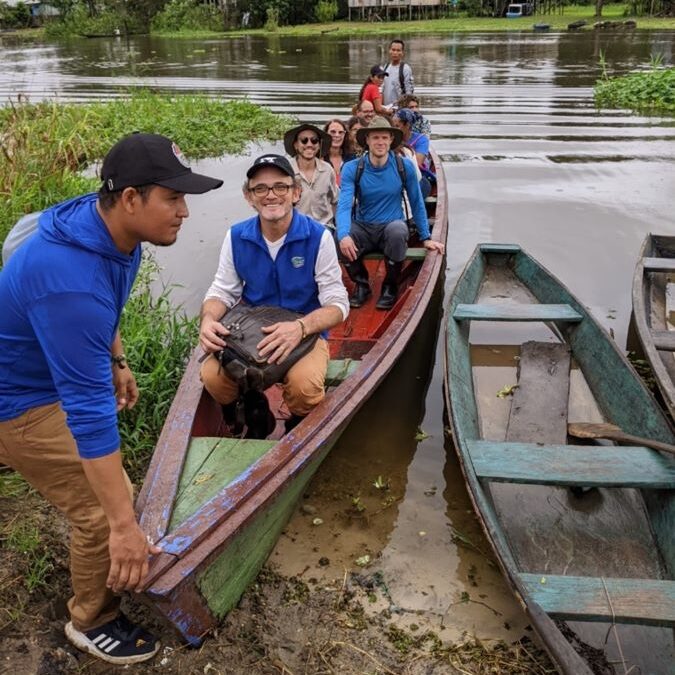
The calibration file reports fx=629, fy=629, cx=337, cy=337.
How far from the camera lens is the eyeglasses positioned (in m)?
3.20

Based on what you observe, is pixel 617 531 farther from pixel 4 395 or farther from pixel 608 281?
pixel 608 281

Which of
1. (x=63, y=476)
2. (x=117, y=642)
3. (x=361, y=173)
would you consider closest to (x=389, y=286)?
(x=361, y=173)

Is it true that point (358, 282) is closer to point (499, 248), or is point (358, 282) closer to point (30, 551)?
point (499, 248)

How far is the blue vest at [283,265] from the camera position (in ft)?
10.9

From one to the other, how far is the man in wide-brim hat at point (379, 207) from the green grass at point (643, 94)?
11882mm

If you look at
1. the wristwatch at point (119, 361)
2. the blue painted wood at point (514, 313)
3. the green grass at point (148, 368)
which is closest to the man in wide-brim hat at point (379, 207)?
the blue painted wood at point (514, 313)

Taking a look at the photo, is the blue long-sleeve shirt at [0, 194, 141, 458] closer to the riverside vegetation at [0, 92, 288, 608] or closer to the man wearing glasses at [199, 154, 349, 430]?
the man wearing glasses at [199, 154, 349, 430]

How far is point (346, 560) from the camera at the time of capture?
3377 millimetres

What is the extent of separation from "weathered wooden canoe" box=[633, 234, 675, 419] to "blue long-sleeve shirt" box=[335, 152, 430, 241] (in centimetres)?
197

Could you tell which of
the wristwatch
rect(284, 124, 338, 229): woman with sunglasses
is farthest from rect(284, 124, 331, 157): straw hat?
the wristwatch

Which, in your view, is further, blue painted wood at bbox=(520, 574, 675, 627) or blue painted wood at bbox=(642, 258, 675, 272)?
blue painted wood at bbox=(642, 258, 675, 272)

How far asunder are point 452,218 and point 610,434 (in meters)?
5.76

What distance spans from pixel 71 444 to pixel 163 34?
51732mm

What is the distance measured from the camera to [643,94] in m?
15.4
